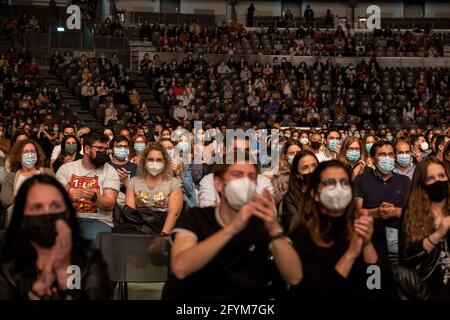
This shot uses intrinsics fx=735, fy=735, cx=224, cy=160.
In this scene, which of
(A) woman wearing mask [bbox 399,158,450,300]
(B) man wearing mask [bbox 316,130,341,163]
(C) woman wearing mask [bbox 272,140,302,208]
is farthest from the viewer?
(B) man wearing mask [bbox 316,130,341,163]

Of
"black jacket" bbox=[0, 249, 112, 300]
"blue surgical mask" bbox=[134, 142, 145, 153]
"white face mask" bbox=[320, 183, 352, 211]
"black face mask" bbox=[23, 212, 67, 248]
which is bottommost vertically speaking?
"black jacket" bbox=[0, 249, 112, 300]

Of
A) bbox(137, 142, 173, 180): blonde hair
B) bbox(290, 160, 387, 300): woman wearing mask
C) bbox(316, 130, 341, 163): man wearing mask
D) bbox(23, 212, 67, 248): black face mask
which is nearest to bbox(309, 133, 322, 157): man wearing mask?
bbox(316, 130, 341, 163): man wearing mask

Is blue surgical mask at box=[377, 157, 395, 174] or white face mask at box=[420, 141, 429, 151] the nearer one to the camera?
blue surgical mask at box=[377, 157, 395, 174]

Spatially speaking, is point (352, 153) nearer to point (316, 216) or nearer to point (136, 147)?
point (136, 147)

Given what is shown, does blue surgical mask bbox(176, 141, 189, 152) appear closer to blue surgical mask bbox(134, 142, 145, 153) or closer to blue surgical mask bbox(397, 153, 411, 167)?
blue surgical mask bbox(134, 142, 145, 153)

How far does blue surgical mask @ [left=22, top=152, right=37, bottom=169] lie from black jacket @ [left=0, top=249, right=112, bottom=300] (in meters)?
3.32

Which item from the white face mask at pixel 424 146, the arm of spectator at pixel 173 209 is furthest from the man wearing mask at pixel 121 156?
the white face mask at pixel 424 146

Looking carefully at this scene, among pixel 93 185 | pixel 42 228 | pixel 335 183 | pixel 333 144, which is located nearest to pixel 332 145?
pixel 333 144

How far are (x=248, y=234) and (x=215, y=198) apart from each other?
6.49 ft

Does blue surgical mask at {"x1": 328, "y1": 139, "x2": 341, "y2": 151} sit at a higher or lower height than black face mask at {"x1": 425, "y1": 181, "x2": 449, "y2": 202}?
higher

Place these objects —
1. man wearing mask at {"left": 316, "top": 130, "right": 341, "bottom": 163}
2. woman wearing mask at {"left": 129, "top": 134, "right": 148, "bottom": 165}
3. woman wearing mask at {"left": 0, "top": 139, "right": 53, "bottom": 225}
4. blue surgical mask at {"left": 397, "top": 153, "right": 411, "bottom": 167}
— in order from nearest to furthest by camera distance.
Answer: woman wearing mask at {"left": 0, "top": 139, "right": 53, "bottom": 225} < blue surgical mask at {"left": 397, "top": 153, "right": 411, "bottom": 167} < woman wearing mask at {"left": 129, "top": 134, "right": 148, "bottom": 165} < man wearing mask at {"left": 316, "top": 130, "right": 341, "bottom": 163}

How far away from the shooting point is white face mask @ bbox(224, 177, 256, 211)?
131 inches

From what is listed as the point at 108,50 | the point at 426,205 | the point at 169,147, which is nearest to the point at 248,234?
the point at 426,205
